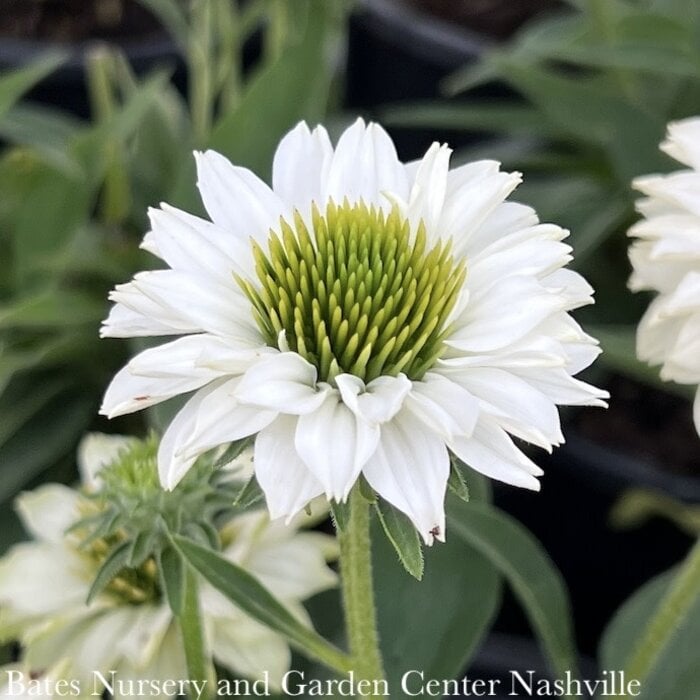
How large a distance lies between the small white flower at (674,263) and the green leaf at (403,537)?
0.38ft

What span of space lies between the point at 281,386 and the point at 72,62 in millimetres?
710

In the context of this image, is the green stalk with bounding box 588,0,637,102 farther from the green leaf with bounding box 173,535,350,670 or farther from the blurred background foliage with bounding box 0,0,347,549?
the green leaf with bounding box 173,535,350,670

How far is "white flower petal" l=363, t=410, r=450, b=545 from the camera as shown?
0.83 ft

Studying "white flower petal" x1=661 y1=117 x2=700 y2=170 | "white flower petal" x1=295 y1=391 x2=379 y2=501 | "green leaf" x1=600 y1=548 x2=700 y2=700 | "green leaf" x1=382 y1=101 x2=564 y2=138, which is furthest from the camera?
"green leaf" x1=382 y1=101 x2=564 y2=138

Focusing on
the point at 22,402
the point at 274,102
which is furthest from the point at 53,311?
the point at 274,102

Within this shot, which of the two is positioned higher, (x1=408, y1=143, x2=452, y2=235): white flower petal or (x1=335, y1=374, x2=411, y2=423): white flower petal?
(x1=408, y1=143, x2=452, y2=235): white flower petal

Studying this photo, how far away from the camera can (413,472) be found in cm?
26

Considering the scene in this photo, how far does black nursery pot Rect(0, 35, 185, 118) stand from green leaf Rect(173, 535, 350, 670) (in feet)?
2.20

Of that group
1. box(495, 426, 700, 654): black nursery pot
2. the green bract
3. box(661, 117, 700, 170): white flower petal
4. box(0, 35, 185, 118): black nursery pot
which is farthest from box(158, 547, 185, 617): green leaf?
box(0, 35, 185, 118): black nursery pot

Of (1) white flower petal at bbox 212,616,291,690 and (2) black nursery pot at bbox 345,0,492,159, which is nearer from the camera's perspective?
(1) white flower petal at bbox 212,616,291,690

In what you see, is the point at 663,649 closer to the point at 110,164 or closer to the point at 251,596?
the point at 251,596

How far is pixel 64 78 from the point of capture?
884 millimetres

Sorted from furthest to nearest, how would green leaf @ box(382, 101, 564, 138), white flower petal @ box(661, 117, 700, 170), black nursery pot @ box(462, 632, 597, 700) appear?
green leaf @ box(382, 101, 564, 138), black nursery pot @ box(462, 632, 597, 700), white flower petal @ box(661, 117, 700, 170)

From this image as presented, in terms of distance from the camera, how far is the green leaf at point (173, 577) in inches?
12.0
